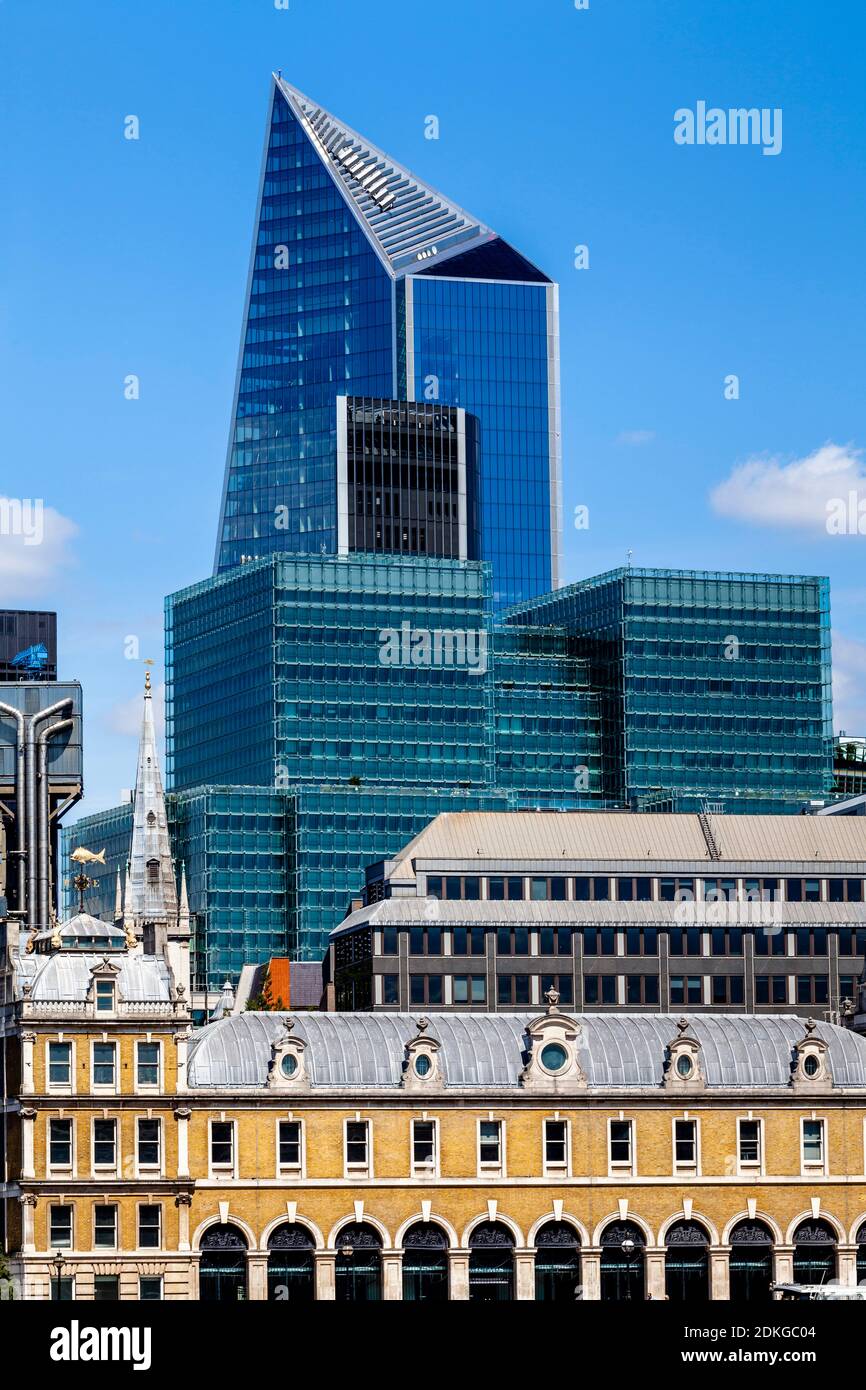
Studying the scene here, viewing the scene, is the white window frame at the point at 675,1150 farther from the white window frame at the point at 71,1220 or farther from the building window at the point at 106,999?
the white window frame at the point at 71,1220

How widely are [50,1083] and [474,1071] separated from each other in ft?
69.7

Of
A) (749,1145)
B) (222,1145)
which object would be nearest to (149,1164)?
(222,1145)

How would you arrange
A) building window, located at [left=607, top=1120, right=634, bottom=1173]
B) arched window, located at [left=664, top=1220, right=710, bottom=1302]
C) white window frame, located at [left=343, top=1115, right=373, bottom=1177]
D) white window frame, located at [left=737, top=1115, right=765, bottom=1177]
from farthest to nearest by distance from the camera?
white window frame, located at [left=737, top=1115, right=765, bottom=1177]
building window, located at [left=607, top=1120, right=634, bottom=1173]
arched window, located at [left=664, top=1220, right=710, bottom=1302]
white window frame, located at [left=343, top=1115, right=373, bottom=1177]

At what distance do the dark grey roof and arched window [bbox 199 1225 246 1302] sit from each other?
7249 millimetres

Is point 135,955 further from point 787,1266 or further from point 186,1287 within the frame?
point 787,1266

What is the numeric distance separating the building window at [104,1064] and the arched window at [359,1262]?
531 inches

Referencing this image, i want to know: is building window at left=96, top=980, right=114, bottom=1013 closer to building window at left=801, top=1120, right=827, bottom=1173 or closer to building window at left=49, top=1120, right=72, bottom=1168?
building window at left=49, top=1120, right=72, bottom=1168

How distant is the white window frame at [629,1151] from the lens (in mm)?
152125

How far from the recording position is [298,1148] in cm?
14888

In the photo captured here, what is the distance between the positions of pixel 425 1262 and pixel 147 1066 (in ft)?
54.1

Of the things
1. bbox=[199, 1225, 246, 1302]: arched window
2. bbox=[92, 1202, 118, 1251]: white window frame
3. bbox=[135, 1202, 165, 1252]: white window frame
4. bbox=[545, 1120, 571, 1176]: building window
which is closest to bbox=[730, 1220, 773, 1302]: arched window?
bbox=[545, 1120, 571, 1176]: building window

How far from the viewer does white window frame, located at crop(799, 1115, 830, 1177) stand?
154250 millimetres

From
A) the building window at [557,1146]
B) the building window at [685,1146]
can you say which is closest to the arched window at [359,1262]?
→ the building window at [557,1146]

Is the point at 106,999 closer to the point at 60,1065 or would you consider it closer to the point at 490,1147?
the point at 60,1065
